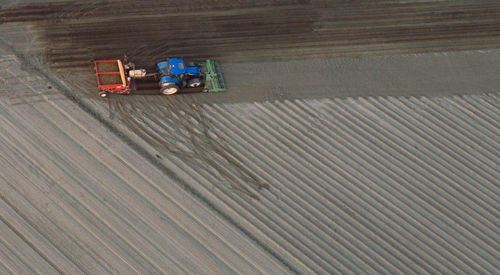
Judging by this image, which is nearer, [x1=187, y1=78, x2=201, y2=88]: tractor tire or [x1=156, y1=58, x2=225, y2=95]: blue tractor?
[x1=156, y1=58, x2=225, y2=95]: blue tractor

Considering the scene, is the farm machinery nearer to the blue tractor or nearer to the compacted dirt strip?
the blue tractor

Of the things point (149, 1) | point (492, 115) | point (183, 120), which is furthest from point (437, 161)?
point (149, 1)

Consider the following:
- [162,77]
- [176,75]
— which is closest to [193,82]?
[176,75]

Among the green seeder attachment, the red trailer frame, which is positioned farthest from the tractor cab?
the red trailer frame

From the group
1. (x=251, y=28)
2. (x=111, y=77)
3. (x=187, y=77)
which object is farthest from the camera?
(x=251, y=28)

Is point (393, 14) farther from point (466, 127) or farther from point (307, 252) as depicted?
point (307, 252)

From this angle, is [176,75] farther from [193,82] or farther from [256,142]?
[256,142]

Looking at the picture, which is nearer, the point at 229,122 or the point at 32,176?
the point at 32,176
